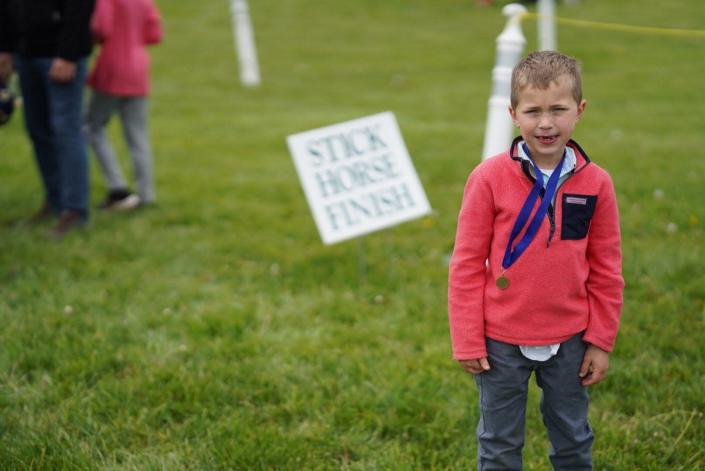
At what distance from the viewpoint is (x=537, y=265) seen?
2.08 meters

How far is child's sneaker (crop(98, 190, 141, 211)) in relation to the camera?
6.05 meters

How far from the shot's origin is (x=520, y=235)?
2.09 m

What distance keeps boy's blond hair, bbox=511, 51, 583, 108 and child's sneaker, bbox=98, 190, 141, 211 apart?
4629 millimetres

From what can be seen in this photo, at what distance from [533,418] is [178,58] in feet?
46.1

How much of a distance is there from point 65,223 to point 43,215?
53cm

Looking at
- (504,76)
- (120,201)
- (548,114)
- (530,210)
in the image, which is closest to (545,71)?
(548,114)

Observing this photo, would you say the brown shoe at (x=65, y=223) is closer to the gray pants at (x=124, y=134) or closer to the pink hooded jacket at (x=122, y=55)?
the gray pants at (x=124, y=134)

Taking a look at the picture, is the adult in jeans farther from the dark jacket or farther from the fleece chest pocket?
the fleece chest pocket

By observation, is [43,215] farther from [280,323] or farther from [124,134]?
[280,323]

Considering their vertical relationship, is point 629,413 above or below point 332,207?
below

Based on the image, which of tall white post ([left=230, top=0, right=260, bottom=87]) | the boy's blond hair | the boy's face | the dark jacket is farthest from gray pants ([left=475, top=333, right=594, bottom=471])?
tall white post ([left=230, top=0, right=260, bottom=87])

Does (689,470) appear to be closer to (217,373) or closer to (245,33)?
(217,373)

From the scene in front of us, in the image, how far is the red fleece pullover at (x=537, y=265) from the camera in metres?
2.08

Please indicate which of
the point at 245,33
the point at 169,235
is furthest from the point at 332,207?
the point at 245,33
